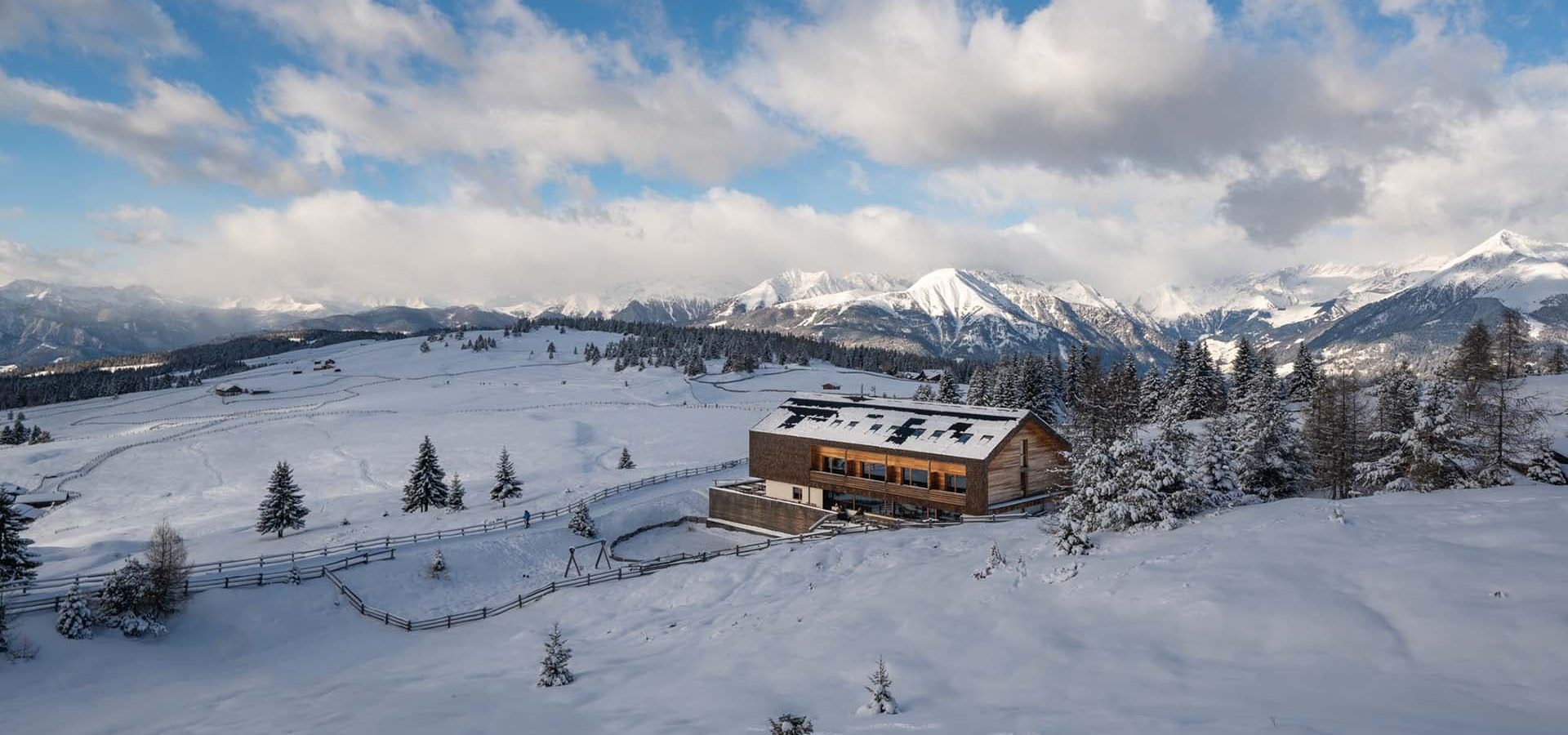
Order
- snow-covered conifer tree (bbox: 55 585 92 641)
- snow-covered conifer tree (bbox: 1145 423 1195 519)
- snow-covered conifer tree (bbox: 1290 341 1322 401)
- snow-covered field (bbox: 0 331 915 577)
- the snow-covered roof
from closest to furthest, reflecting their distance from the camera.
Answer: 1. snow-covered conifer tree (bbox: 55 585 92 641)
2. snow-covered conifer tree (bbox: 1145 423 1195 519)
3. the snow-covered roof
4. snow-covered field (bbox: 0 331 915 577)
5. snow-covered conifer tree (bbox: 1290 341 1322 401)

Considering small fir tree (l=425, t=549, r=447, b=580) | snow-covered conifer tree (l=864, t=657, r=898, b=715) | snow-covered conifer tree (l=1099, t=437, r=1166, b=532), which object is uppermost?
snow-covered conifer tree (l=1099, t=437, r=1166, b=532)

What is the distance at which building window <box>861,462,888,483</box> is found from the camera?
143 ft

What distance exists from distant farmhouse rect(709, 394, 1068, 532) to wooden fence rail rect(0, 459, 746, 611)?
31.1ft

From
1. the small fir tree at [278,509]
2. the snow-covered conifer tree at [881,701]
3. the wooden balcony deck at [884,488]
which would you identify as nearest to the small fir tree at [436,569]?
the small fir tree at [278,509]

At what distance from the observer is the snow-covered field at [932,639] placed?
12.2 metres

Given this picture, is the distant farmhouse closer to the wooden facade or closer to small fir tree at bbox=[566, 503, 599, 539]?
the wooden facade

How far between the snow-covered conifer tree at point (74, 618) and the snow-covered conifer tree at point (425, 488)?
27632 mm

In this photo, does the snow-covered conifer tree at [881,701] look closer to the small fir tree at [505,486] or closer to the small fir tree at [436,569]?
the small fir tree at [436,569]

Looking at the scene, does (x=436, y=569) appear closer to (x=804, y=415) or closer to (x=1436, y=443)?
(x=804, y=415)

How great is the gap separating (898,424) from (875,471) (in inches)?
134

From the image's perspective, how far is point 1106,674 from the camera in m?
13.8

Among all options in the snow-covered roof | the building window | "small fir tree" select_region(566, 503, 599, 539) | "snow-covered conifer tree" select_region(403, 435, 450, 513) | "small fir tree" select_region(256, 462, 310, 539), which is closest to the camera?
the snow-covered roof

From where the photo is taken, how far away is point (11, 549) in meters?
25.2

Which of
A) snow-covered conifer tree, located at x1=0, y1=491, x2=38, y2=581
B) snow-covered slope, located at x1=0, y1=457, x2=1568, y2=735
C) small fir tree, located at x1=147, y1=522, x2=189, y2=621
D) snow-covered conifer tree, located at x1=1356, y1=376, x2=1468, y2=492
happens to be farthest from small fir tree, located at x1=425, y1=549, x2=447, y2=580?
snow-covered conifer tree, located at x1=1356, y1=376, x2=1468, y2=492
